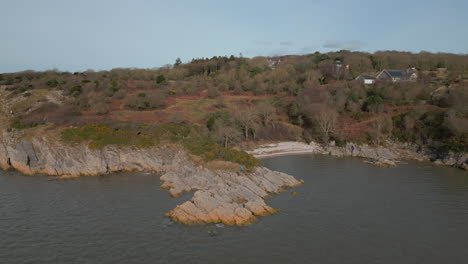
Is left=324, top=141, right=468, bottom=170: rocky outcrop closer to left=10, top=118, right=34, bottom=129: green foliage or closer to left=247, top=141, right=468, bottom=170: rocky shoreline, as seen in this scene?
left=247, top=141, right=468, bottom=170: rocky shoreline

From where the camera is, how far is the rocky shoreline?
124 feet

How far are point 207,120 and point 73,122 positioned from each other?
63.3 feet

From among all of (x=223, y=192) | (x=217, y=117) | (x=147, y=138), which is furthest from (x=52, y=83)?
(x=223, y=192)

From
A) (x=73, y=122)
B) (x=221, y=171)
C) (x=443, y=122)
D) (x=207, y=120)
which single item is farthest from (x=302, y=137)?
(x=73, y=122)

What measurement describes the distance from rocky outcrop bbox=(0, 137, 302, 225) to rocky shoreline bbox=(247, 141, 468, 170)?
13.1 metres

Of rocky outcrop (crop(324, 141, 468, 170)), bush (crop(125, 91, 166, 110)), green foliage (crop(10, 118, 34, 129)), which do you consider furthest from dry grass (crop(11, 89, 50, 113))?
rocky outcrop (crop(324, 141, 468, 170))

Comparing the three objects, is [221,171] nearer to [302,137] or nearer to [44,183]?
[44,183]

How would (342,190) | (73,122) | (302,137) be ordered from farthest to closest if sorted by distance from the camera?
(302,137) → (73,122) → (342,190)

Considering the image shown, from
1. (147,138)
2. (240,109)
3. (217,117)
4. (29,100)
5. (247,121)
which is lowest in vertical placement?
(147,138)

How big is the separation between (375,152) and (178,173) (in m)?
26.9

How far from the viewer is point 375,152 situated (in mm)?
42250

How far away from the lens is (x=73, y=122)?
135ft

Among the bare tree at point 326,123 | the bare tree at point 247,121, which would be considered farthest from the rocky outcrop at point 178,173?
the bare tree at point 326,123

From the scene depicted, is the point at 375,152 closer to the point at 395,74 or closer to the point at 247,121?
the point at 247,121
